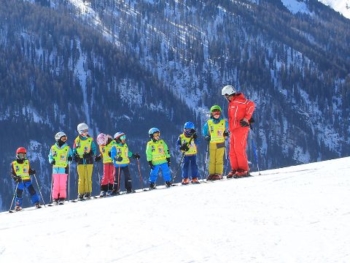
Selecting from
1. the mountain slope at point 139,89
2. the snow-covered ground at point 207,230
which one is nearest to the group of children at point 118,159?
the snow-covered ground at point 207,230

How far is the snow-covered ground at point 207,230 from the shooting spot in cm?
493

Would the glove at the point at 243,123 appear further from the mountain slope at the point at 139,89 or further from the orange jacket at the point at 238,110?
the mountain slope at the point at 139,89

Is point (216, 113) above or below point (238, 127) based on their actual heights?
above

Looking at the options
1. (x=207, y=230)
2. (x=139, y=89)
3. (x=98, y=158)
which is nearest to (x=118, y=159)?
(x=98, y=158)

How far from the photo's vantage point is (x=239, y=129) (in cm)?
1181

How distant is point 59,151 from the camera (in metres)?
14.1

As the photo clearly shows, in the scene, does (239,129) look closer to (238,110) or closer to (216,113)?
(238,110)

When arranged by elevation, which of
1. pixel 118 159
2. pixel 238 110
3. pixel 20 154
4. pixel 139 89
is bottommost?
pixel 118 159

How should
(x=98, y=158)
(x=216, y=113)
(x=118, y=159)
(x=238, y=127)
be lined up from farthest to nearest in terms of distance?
(x=98, y=158)
(x=118, y=159)
(x=216, y=113)
(x=238, y=127)

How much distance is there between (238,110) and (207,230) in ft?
20.4

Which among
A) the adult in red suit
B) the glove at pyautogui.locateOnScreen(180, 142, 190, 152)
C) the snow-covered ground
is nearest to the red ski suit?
the adult in red suit

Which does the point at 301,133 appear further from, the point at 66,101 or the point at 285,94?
the point at 66,101

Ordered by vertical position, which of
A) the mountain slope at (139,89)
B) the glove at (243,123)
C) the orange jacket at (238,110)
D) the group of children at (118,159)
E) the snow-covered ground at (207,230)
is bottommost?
the snow-covered ground at (207,230)

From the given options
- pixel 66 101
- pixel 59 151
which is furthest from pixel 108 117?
pixel 59 151
